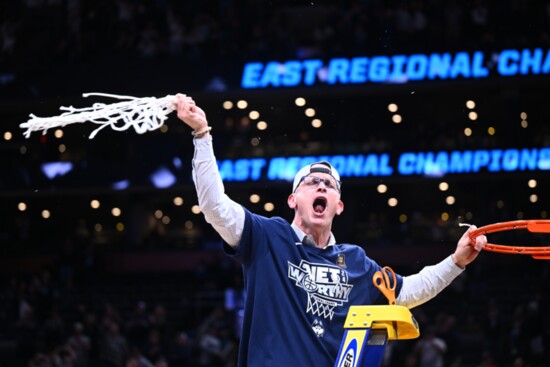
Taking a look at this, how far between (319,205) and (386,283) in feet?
1.79

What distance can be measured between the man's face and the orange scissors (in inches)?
15.1

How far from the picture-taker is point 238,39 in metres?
25.2

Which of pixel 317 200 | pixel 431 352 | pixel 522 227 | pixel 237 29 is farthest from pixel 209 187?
pixel 237 29

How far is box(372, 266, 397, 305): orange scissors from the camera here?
5145 mm

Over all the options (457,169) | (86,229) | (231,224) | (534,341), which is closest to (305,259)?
(231,224)

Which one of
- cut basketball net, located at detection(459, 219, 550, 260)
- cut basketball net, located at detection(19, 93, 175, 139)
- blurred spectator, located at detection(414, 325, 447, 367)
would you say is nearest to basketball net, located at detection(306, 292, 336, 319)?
cut basketball net, located at detection(459, 219, 550, 260)

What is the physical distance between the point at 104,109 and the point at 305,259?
128 centimetres

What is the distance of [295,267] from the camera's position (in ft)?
17.4

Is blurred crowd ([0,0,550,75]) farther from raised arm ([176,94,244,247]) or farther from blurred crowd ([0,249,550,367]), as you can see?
raised arm ([176,94,244,247])

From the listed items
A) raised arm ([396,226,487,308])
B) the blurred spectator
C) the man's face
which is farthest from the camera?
the blurred spectator

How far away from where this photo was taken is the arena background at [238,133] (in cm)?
2298

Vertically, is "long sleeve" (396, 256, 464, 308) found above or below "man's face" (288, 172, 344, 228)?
below

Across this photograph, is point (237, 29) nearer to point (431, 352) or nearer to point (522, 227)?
point (431, 352)

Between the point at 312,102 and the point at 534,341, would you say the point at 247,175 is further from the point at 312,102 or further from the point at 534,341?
the point at 534,341
